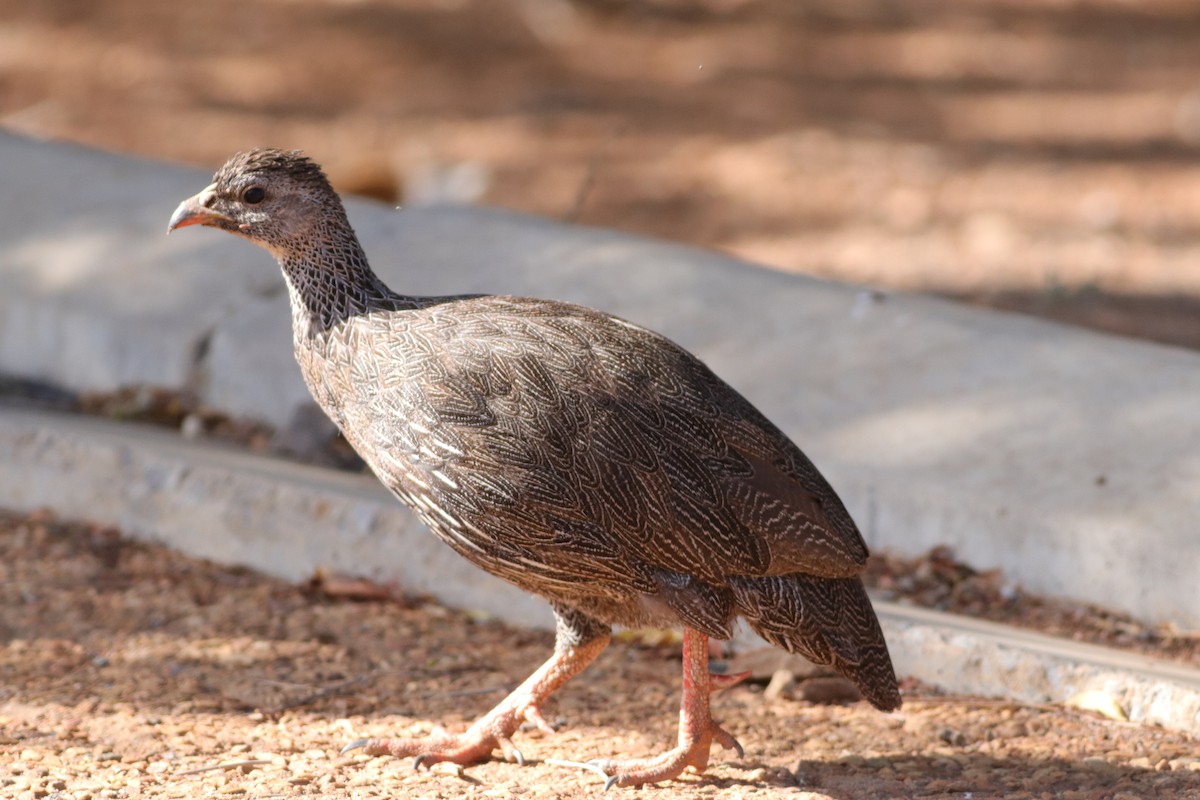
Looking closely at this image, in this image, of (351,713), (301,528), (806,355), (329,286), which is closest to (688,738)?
(351,713)

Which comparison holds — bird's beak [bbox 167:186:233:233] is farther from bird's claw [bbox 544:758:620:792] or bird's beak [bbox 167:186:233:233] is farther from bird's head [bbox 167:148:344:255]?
bird's claw [bbox 544:758:620:792]

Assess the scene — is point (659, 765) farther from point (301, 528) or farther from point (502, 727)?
point (301, 528)

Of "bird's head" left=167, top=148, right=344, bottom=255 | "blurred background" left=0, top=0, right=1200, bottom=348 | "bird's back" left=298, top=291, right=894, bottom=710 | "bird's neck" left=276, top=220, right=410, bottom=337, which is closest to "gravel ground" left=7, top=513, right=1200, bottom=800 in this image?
"bird's back" left=298, top=291, right=894, bottom=710

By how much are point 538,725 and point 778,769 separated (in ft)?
2.20

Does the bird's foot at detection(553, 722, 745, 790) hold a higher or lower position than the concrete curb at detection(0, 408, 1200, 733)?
lower

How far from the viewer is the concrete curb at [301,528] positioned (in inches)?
176

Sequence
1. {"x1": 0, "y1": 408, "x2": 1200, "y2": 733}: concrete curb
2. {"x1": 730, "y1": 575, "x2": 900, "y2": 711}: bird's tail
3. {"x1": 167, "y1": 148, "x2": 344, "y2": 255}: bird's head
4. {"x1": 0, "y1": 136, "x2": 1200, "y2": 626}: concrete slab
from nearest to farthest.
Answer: {"x1": 730, "y1": 575, "x2": 900, "y2": 711}: bird's tail → {"x1": 167, "y1": 148, "x2": 344, "y2": 255}: bird's head → {"x1": 0, "y1": 408, "x2": 1200, "y2": 733}: concrete curb → {"x1": 0, "y1": 136, "x2": 1200, "y2": 626}: concrete slab

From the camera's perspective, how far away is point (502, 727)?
4.15 meters

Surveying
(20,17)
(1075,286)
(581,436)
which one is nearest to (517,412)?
(581,436)

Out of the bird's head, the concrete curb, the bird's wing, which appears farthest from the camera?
the concrete curb

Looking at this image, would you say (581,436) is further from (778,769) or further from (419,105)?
(419,105)

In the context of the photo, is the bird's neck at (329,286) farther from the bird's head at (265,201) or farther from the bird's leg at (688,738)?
the bird's leg at (688,738)

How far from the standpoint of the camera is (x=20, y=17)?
50.3 ft

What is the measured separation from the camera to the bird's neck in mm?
4094
